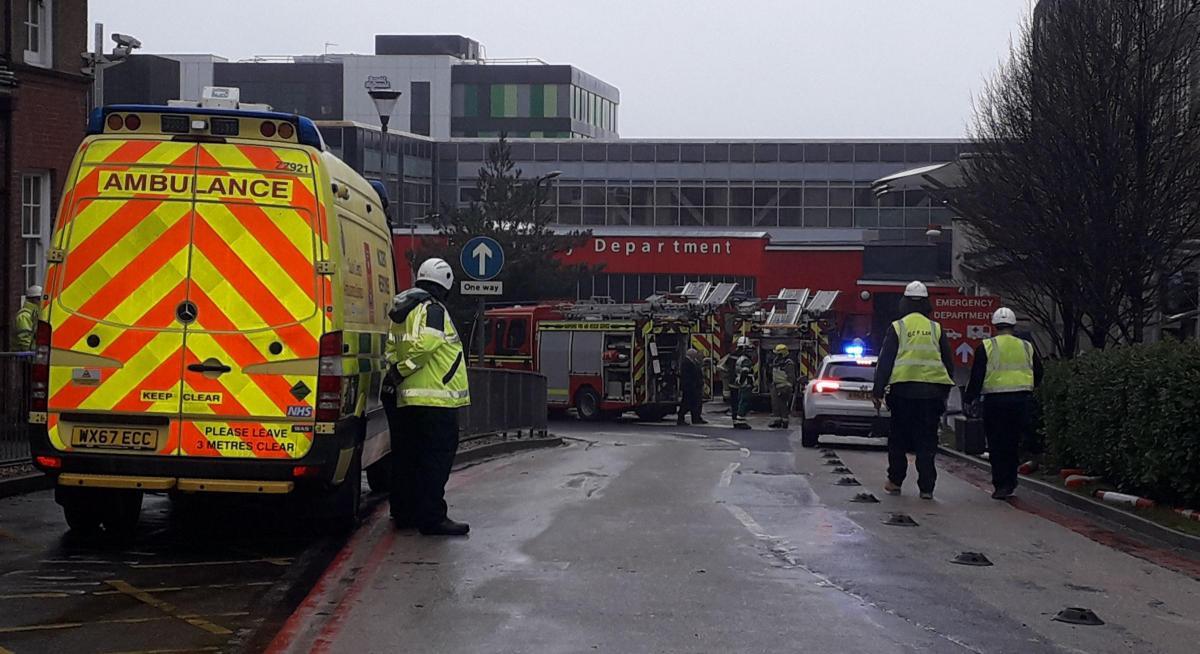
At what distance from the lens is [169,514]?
12211 mm

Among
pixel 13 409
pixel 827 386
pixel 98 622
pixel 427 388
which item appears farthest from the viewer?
pixel 827 386

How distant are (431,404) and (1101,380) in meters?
7.24

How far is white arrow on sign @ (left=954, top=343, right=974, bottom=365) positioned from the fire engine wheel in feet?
36.8

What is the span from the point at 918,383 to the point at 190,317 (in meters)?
7.13

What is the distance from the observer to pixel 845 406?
24.3 m

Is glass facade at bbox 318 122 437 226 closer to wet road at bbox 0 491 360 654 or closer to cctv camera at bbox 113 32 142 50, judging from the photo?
cctv camera at bbox 113 32 142 50

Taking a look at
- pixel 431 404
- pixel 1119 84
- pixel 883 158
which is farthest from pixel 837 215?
pixel 431 404

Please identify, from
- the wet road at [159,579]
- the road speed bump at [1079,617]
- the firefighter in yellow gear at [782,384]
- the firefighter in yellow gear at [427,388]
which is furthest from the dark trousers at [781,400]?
the road speed bump at [1079,617]

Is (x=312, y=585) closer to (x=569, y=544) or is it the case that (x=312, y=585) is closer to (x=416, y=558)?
(x=416, y=558)

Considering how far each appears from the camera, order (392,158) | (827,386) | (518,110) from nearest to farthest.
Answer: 1. (827,386)
2. (392,158)
3. (518,110)

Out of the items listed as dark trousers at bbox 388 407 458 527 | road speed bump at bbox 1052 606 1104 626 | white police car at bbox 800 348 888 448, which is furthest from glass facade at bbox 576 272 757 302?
road speed bump at bbox 1052 606 1104 626

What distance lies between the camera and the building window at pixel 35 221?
1961cm

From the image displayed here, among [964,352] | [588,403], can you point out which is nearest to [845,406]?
[964,352]

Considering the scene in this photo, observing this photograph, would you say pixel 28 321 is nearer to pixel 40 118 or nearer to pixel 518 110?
pixel 40 118
